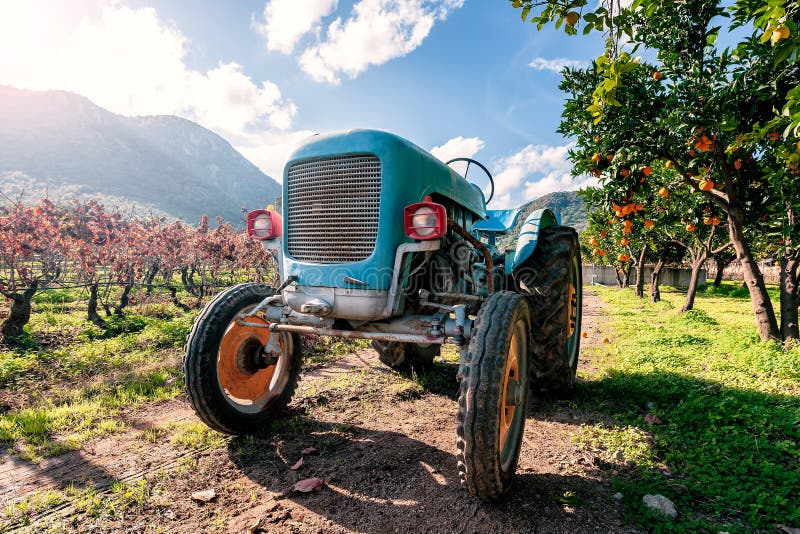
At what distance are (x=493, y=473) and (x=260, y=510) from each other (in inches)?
48.3

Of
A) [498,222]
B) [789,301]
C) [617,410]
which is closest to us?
[617,410]

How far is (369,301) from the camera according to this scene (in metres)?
2.44

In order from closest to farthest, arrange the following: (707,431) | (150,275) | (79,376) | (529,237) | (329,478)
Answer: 1. (329,478)
2. (707,431)
3. (529,237)
4. (79,376)
5. (150,275)

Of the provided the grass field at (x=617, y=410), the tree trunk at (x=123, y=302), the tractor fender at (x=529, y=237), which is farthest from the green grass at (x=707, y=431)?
the tree trunk at (x=123, y=302)

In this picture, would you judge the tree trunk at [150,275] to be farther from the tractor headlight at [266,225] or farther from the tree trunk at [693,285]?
the tree trunk at [693,285]

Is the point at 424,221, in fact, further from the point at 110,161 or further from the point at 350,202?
the point at 110,161

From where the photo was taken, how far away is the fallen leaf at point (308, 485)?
2.25 m

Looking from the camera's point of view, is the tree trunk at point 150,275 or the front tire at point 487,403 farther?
the tree trunk at point 150,275

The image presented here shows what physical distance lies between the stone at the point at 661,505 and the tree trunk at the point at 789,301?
5.34 meters

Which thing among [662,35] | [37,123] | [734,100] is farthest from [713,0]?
[37,123]

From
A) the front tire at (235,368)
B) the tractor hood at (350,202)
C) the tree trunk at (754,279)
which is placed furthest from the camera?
the tree trunk at (754,279)

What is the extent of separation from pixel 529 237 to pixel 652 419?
5.69ft

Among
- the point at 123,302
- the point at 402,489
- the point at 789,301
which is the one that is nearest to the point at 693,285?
the point at 789,301

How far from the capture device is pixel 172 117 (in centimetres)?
19975
